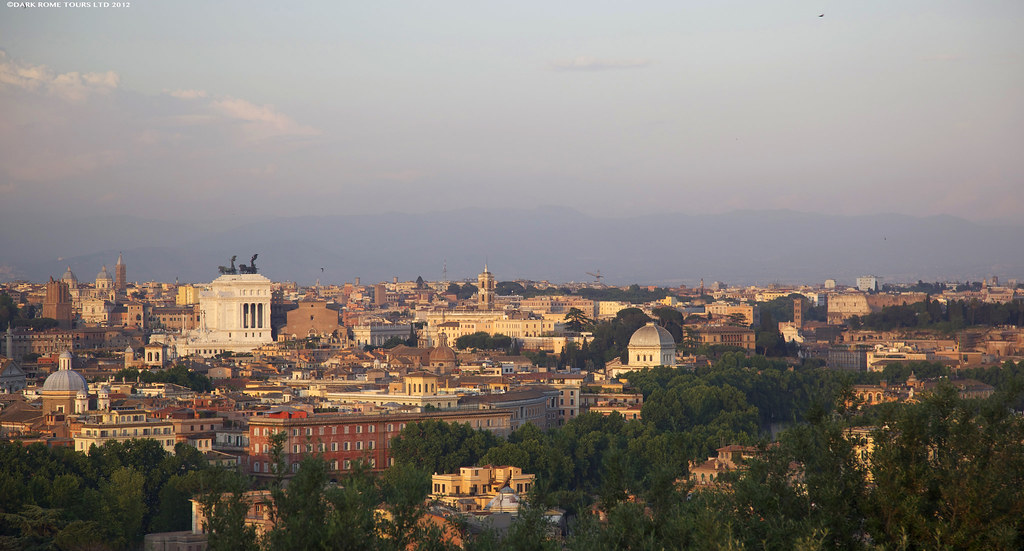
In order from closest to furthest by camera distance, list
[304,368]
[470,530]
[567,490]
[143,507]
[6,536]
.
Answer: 1. [470,530]
2. [6,536]
3. [143,507]
4. [567,490]
5. [304,368]

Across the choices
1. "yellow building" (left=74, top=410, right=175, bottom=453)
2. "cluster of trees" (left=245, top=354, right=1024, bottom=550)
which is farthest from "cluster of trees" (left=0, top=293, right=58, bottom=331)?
"cluster of trees" (left=245, top=354, right=1024, bottom=550)

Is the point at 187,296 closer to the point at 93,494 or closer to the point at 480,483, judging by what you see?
the point at 480,483

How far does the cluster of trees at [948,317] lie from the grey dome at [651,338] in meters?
27.6

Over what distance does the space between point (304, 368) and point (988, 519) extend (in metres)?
59.8

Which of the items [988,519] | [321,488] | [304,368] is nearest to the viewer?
[988,519]

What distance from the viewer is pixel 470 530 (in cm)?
3269

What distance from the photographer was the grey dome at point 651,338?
8425 cm

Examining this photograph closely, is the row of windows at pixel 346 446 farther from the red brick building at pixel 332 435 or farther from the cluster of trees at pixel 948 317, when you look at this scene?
the cluster of trees at pixel 948 317

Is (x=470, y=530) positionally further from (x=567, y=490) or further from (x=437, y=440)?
(x=437, y=440)

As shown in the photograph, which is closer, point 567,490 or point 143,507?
point 143,507

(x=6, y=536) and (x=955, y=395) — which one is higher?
(x=955, y=395)

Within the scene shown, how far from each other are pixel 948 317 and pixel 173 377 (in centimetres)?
6080

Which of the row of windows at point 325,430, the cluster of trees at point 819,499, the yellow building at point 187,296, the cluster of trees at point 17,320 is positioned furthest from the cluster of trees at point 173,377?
the yellow building at point 187,296

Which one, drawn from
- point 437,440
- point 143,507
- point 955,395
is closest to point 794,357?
point 437,440
